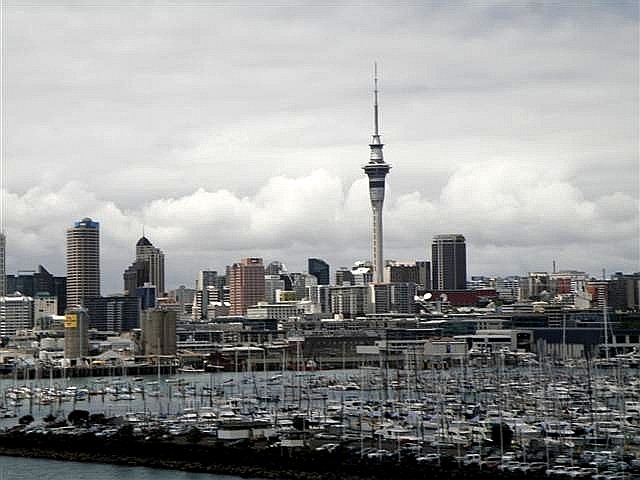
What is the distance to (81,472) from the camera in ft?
83.3

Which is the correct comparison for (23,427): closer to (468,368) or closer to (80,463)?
(80,463)

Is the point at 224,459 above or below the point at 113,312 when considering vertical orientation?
below

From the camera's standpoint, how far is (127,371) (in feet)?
Result: 205

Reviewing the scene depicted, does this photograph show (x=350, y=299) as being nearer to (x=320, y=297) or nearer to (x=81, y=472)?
(x=320, y=297)

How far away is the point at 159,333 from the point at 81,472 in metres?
44.1

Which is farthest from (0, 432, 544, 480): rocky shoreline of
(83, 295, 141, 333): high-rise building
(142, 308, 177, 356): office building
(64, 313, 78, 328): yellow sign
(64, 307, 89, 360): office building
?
(83, 295, 141, 333): high-rise building

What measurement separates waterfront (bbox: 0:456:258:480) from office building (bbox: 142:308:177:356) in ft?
137

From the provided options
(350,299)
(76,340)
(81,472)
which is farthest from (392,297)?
(81,472)

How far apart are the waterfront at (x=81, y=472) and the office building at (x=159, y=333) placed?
137 ft

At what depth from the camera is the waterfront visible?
24297 millimetres

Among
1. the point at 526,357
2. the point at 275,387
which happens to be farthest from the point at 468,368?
the point at 275,387

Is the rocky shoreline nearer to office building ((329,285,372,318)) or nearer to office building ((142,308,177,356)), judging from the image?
office building ((142,308,177,356))

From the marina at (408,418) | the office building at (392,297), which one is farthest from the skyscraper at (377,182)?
the marina at (408,418)

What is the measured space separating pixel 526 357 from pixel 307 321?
1155 inches
